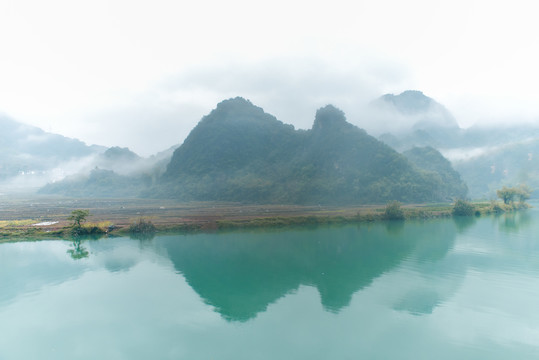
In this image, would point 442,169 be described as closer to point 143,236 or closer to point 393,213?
point 393,213

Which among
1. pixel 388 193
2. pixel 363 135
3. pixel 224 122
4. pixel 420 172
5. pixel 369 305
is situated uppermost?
pixel 224 122

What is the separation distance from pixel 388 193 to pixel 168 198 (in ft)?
133

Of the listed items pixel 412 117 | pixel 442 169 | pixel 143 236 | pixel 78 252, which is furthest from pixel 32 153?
pixel 412 117

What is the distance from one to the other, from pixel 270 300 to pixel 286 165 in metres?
49.8

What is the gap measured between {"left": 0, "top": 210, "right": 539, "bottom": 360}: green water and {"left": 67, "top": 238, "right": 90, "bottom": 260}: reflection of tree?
17cm

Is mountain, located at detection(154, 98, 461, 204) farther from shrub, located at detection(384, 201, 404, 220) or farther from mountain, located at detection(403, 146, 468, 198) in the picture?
shrub, located at detection(384, 201, 404, 220)

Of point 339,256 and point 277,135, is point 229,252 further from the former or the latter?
point 277,135

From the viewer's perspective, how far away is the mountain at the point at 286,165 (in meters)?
45.5

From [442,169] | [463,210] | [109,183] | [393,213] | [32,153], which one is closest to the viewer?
[393,213]

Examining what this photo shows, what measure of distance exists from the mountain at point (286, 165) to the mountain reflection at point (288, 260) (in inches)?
843

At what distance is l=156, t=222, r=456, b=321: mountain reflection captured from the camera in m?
10.9

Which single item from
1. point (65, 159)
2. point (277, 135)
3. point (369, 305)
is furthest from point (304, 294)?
point (65, 159)

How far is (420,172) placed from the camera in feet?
155

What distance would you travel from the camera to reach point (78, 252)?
1731 centimetres
